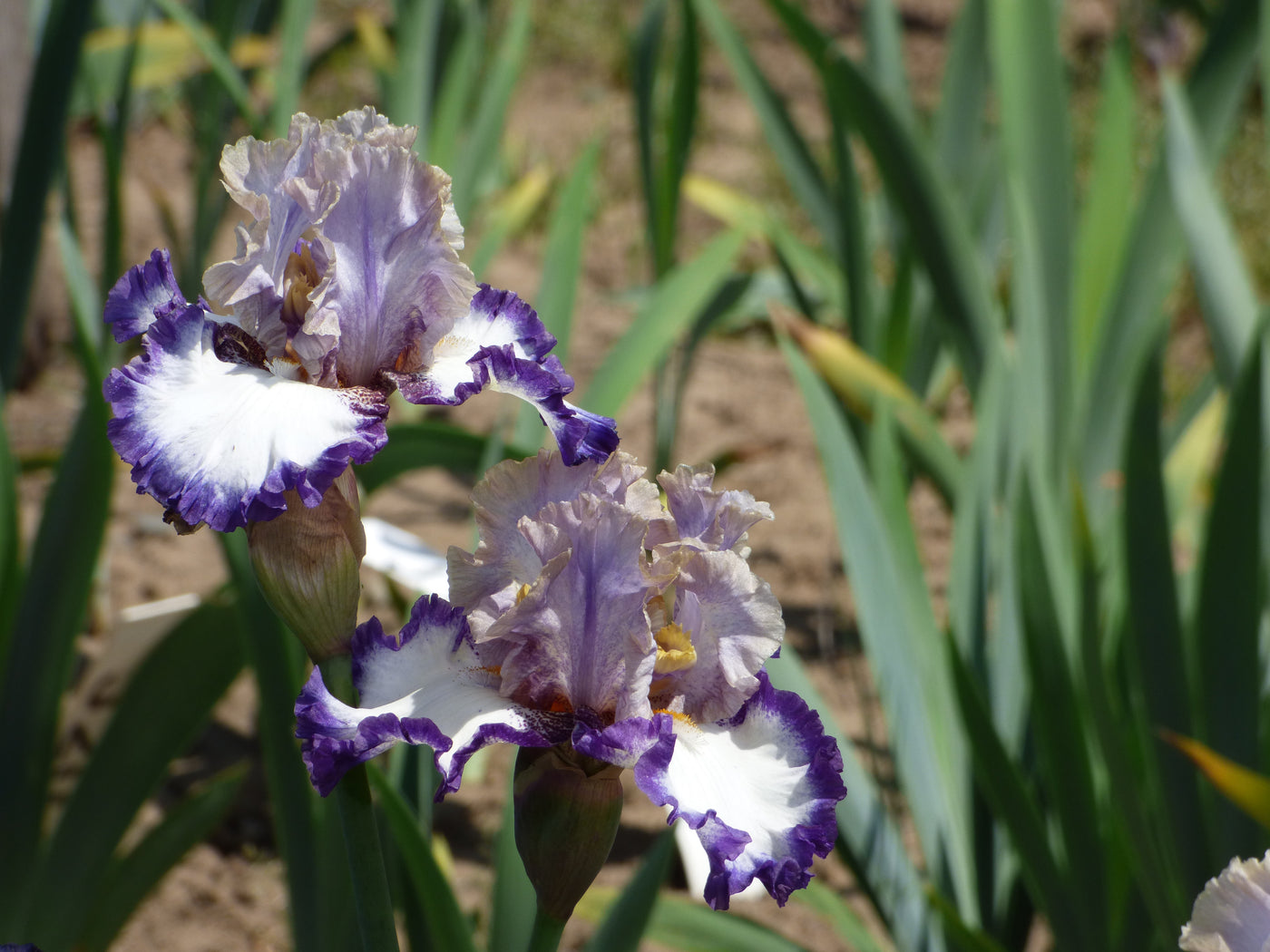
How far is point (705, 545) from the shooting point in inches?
13.7

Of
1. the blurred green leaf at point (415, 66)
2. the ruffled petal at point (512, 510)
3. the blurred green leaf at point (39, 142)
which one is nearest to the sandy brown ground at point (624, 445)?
the blurred green leaf at point (415, 66)

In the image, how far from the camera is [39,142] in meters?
0.82

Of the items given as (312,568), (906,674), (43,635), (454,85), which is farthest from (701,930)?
(454,85)

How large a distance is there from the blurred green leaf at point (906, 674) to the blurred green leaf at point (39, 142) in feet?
2.04

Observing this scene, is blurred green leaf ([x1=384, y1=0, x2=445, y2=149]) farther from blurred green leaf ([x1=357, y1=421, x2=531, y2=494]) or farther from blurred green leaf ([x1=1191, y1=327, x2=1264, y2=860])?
blurred green leaf ([x1=1191, y1=327, x2=1264, y2=860])

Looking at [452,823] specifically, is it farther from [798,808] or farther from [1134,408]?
[798,808]

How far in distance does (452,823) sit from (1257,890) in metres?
0.97

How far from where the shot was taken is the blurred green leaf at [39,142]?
32.2 inches

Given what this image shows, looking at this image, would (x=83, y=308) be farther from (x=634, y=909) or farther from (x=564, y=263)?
(x=634, y=909)

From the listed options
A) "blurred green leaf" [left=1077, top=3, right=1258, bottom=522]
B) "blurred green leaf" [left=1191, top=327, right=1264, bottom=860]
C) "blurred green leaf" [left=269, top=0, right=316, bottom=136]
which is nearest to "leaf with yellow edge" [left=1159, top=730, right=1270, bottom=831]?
"blurred green leaf" [left=1191, top=327, right=1264, bottom=860]

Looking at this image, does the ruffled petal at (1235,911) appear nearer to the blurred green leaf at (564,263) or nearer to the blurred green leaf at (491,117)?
the blurred green leaf at (564,263)

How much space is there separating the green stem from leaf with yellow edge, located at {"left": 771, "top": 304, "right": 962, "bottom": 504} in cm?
90

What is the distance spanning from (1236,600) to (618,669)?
1.71 feet

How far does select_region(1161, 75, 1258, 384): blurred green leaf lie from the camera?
1027 millimetres
